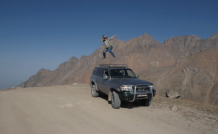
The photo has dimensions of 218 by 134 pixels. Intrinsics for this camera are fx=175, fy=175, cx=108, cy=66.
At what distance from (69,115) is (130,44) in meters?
107

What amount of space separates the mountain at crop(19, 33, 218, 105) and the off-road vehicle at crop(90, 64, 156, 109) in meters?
8.71

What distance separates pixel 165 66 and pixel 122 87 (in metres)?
86.9

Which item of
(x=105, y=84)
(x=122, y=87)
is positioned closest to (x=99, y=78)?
(x=105, y=84)

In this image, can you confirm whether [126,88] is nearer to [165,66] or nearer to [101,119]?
[101,119]

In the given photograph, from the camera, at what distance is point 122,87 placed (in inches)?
286

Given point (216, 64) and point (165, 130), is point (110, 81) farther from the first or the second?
point (216, 64)

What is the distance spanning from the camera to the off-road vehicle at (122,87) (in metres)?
7.23

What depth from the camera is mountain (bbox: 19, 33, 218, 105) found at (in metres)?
50.5

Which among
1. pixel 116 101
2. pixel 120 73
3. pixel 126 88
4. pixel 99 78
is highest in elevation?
pixel 120 73

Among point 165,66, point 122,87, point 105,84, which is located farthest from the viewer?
point 165,66

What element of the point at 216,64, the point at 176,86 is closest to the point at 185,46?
the point at 216,64

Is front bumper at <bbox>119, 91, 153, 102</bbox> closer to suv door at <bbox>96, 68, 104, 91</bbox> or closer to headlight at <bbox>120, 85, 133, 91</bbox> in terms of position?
headlight at <bbox>120, 85, 133, 91</bbox>

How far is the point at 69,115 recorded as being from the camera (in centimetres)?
656

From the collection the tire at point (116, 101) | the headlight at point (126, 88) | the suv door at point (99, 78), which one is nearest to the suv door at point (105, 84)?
the suv door at point (99, 78)
